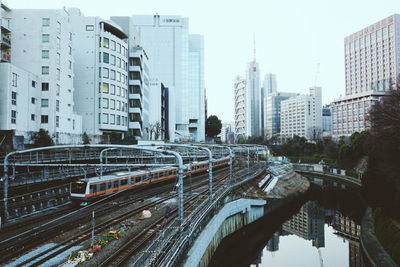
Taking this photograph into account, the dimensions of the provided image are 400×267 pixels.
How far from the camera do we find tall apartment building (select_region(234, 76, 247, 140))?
167875mm

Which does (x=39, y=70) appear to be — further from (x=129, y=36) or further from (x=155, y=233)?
(x=155, y=233)

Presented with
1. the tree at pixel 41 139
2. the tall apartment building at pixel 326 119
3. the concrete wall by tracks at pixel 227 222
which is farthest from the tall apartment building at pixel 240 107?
the tree at pixel 41 139

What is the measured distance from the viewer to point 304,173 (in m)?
72.0

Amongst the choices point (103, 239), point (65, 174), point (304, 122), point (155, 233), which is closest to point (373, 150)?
point (155, 233)

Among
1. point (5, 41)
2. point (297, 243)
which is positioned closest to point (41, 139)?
point (5, 41)

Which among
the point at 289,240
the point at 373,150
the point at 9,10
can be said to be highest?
the point at 9,10

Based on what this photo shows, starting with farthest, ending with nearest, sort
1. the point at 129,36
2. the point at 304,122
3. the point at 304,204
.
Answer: the point at 304,122, the point at 129,36, the point at 304,204

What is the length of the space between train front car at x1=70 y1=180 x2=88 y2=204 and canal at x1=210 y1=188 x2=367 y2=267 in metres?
11.5

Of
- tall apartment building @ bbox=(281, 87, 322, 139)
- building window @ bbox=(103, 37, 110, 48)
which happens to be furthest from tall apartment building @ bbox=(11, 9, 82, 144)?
tall apartment building @ bbox=(281, 87, 322, 139)

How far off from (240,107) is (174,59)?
6818cm

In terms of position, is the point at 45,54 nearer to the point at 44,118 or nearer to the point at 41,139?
the point at 44,118

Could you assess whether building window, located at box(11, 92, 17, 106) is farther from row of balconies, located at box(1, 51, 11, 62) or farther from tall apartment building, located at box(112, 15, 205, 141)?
tall apartment building, located at box(112, 15, 205, 141)

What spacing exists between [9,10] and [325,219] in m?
55.5

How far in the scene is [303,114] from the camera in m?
162
